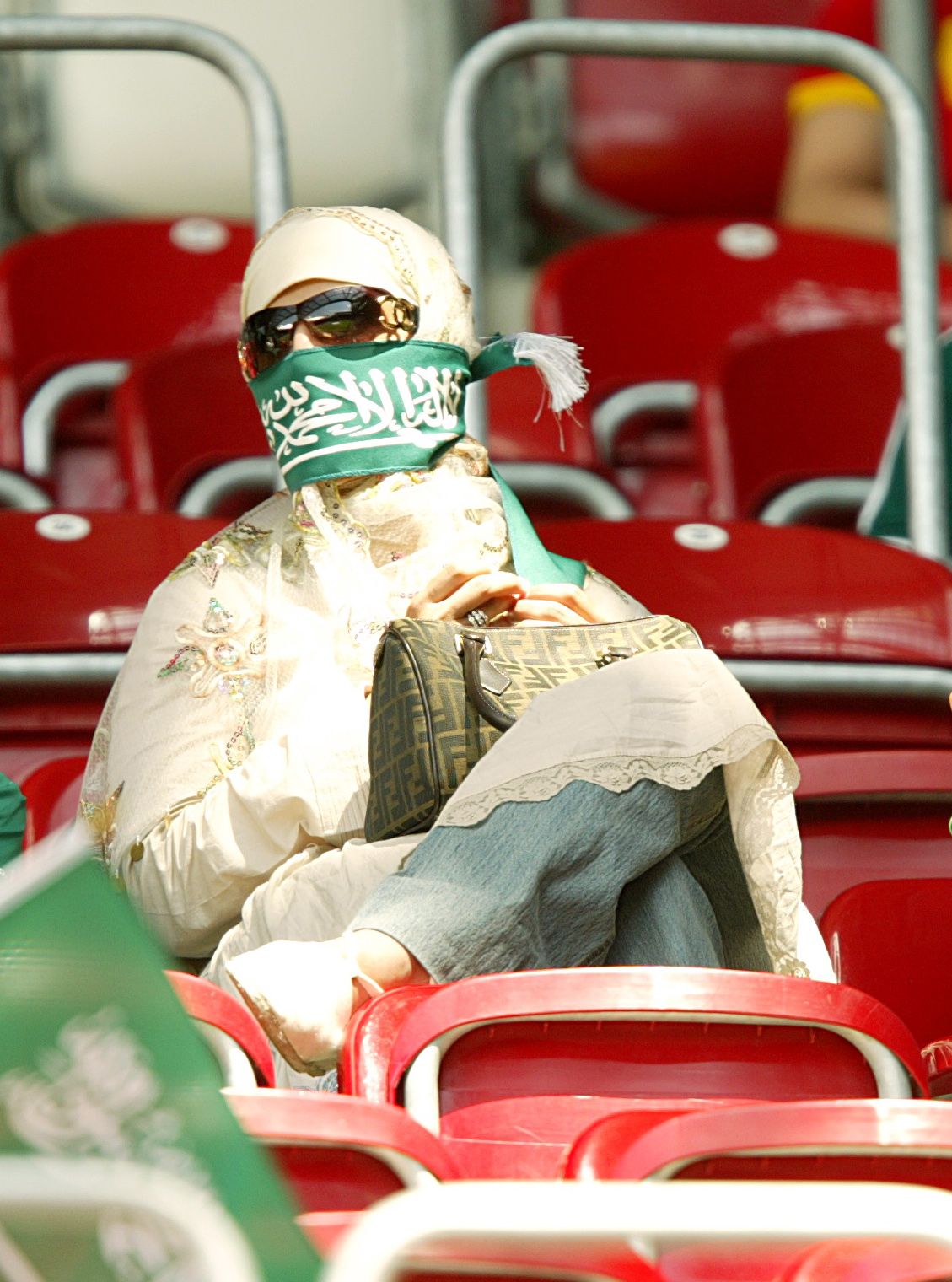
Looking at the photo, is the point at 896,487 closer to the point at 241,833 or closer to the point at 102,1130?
the point at 241,833

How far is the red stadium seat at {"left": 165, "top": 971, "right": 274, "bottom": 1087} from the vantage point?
126 centimetres

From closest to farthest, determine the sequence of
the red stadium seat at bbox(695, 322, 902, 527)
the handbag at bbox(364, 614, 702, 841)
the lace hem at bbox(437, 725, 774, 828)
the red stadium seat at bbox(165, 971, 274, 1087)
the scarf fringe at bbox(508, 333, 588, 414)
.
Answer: the red stadium seat at bbox(165, 971, 274, 1087) → the lace hem at bbox(437, 725, 774, 828) → the handbag at bbox(364, 614, 702, 841) → the scarf fringe at bbox(508, 333, 588, 414) → the red stadium seat at bbox(695, 322, 902, 527)

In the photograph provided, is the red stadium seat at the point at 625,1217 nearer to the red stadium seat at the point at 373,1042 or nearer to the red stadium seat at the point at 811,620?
the red stadium seat at the point at 373,1042

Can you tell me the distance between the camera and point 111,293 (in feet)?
11.4

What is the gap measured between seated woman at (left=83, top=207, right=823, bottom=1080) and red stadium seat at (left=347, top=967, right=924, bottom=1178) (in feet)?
0.54

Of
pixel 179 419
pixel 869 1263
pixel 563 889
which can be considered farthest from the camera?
pixel 179 419

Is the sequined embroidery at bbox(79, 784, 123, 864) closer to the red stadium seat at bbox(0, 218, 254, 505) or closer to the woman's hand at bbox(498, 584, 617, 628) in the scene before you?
the woman's hand at bbox(498, 584, 617, 628)

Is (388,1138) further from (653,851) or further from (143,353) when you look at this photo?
(143,353)

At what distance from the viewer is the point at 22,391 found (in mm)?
3352

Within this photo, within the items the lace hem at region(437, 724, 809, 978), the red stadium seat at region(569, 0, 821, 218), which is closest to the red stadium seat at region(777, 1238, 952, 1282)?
the lace hem at region(437, 724, 809, 978)

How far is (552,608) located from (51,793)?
504 millimetres

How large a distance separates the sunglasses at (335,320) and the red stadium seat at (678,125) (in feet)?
6.91

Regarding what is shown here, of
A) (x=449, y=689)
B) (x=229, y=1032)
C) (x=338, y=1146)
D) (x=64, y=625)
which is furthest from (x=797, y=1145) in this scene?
(x=64, y=625)

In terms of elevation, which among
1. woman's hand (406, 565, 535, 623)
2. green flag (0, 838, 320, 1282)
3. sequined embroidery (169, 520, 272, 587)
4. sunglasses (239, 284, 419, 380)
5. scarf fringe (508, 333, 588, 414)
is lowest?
sequined embroidery (169, 520, 272, 587)
